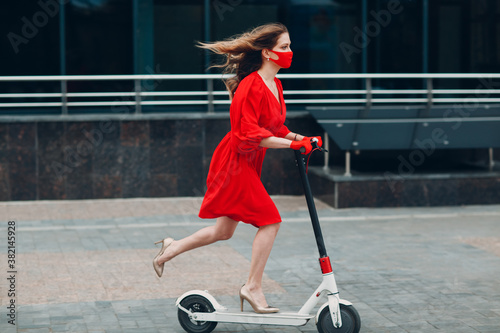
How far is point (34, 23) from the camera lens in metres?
14.3

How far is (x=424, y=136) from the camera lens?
457 inches

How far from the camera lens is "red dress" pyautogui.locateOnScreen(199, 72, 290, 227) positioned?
524cm

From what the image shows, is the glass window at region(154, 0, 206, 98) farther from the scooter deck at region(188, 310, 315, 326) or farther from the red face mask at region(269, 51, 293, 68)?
the scooter deck at region(188, 310, 315, 326)

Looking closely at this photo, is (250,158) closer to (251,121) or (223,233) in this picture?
(251,121)

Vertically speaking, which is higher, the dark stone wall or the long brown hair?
the long brown hair

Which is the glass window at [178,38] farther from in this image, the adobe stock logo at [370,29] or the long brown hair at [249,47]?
the long brown hair at [249,47]

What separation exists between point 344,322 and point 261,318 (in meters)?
0.51

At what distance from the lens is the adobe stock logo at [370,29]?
15633 mm

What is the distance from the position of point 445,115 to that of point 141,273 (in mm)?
6477

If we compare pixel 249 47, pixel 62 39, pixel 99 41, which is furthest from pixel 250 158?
pixel 99 41

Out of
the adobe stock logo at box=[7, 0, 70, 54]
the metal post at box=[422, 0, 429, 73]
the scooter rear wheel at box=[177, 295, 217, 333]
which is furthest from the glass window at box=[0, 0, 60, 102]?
the scooter rear wheel at box=[177, 295, 217, 333]

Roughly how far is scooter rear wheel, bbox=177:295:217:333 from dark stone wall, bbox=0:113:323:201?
6551 millimetres

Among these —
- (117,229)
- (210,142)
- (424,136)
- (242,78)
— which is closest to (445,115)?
(424,136)

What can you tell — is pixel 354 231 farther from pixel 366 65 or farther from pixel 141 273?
pixel 366 65
